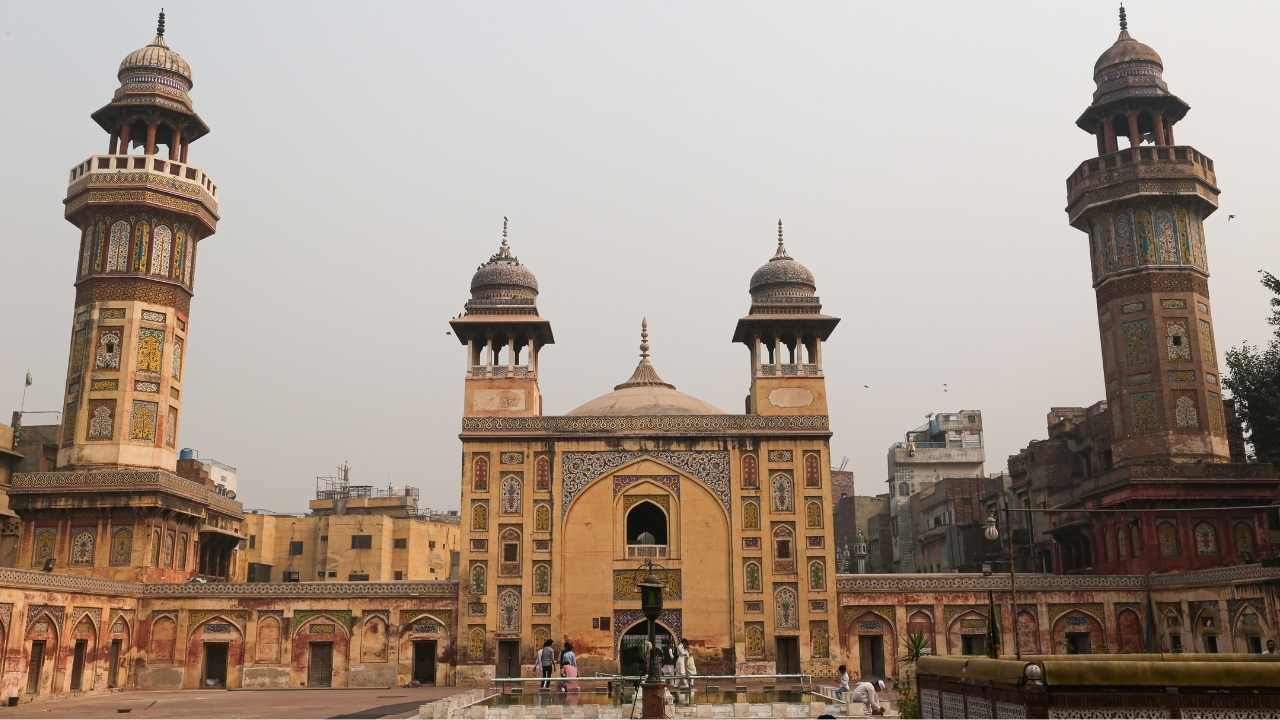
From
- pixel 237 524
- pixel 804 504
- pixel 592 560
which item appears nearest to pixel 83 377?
pixel 237 524

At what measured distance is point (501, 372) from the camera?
3478 centimetres

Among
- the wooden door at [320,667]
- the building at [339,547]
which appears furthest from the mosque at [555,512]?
the building at [339,547]

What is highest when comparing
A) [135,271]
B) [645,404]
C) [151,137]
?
[151,137]

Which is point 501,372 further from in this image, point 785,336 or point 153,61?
point 153,61

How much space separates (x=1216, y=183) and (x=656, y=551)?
827 inches

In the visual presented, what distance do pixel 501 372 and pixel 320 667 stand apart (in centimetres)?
993

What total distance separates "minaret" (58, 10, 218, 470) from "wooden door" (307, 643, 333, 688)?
23.2 ft

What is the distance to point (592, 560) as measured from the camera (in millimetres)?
32656

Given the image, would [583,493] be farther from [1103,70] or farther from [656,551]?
[1103,70]

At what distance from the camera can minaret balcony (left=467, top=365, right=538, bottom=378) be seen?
34.7 meters

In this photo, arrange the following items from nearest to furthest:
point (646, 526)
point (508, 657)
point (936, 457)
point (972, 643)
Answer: point (508, 657)
point (972, 643)
point (646, 526)
point (936, 457)

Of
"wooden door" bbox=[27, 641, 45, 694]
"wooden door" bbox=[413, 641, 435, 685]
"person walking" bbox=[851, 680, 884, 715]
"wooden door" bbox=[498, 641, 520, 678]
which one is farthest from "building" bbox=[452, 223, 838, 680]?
"person walking" bbox=[851, 680, 884, 715]

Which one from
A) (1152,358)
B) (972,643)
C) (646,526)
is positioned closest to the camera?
(972,643)

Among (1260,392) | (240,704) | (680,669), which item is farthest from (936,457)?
(240,704)
